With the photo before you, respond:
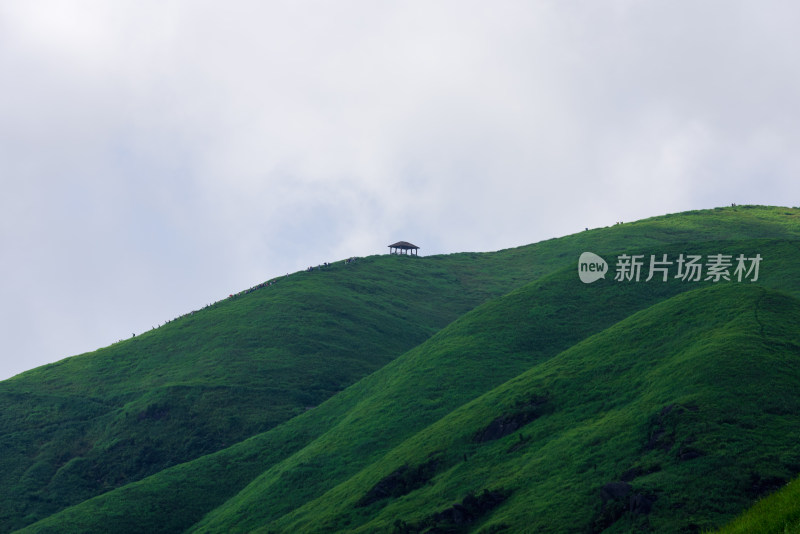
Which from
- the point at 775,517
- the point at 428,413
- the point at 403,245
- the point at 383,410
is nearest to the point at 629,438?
the point at 775,517

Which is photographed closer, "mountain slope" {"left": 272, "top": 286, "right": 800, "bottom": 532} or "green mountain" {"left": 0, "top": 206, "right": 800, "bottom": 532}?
"mountain slope" {"left": 272, "top": 286, "right": 800, "bottom": 532}

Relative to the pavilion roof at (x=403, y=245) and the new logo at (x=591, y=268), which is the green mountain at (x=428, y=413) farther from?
the pavilion roof at (x=403, y=245)

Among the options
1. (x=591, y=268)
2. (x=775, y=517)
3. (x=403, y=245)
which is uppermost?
(x=403, y=245)

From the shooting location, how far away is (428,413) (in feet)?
219

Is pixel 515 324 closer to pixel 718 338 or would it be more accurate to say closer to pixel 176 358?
pixel 718 338

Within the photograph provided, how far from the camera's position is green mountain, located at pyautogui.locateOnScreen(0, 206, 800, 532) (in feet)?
127

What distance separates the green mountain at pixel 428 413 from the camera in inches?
1527

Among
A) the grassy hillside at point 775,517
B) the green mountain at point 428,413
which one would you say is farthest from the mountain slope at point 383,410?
the grassy hillside at point 775,517

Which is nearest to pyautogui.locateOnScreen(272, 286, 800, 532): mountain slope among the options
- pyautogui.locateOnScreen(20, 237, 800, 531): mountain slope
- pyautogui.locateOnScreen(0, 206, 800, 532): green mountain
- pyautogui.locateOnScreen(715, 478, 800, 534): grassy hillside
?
pyautogui.locateOnScreen(0, 206, 800, 532): green mountain

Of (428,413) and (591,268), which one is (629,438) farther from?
(591,268)

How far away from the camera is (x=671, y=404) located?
42375 millimetres

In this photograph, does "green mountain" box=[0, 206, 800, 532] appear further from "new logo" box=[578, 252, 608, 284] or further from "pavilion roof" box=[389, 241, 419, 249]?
"pavilion roof" box=[389, 241, 419, 249]

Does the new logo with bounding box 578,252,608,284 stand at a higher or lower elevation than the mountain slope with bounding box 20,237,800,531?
higher

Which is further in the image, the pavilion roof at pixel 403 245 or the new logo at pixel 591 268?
the pavilion roof at pixel 403 245
